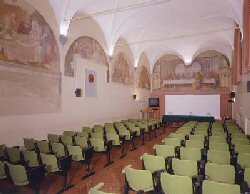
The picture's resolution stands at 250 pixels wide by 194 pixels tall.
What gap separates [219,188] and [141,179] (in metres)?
1.56

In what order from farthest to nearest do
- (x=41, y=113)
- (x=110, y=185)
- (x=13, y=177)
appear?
(x=41, y=113)
(x=110, y=185)
(x=13, y=177)

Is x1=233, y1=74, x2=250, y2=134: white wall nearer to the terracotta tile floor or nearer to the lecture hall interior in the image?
the lecture hall interior

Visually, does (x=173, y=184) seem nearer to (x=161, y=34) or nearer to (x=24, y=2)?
(x=24, y=2)

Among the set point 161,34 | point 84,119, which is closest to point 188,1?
point 161,34

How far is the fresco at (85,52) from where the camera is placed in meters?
11.9

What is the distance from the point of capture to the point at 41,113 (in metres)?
9.96

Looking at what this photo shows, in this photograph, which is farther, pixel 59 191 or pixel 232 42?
pixel 232 42

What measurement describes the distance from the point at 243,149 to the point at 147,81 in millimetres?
17675

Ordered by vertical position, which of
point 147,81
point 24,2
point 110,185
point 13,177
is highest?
point 24,2

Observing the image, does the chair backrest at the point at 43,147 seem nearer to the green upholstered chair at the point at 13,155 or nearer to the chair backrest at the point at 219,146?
the green upholstered chair at the point at 13,155

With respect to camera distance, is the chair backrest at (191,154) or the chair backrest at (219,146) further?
the chair backrest at (219,146)

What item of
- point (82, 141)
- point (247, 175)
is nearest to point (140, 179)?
point (247, 175)

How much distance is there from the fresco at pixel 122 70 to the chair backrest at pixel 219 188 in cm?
1344

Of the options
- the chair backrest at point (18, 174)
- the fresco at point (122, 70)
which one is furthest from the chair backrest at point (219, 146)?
the fresco at point (122, 70)
